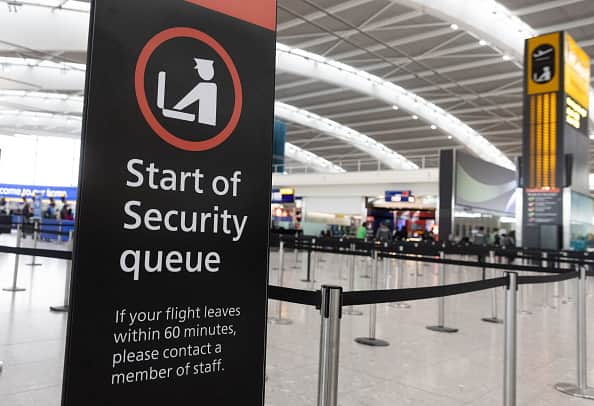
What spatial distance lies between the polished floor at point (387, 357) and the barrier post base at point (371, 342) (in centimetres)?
9

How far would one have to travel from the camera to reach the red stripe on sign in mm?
1710

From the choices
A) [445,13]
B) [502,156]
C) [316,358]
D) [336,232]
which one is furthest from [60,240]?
[502,156]

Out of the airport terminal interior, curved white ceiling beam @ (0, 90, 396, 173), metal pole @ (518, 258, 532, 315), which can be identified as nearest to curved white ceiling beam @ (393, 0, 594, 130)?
the airport terminal interior

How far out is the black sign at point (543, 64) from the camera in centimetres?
1221

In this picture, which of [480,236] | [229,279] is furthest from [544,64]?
[229,279]

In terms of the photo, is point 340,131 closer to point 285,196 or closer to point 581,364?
point 285,196

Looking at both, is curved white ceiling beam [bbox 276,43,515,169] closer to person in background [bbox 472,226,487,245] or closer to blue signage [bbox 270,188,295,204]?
blue signage [bbox 270,188,295,204]

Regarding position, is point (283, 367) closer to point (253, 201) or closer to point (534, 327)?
point (253, 201)

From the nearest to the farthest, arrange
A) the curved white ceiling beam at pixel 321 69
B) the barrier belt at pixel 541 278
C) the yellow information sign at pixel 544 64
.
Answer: the barrier belt at pixel 541 278 < the yellow information sign at pixel 544 64 < the curved white ceiling beam at pixel 321 69

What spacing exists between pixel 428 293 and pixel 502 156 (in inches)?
1609

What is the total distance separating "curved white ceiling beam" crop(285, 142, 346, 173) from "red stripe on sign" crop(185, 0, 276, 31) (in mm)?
41997

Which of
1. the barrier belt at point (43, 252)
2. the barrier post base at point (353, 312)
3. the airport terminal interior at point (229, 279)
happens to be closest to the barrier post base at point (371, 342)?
the airport terminal interior at point (229, 279)

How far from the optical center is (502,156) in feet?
131

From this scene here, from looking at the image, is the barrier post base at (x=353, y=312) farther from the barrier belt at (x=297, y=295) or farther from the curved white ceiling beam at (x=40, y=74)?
the curved white ceiling beam at (x=40, y=74)
